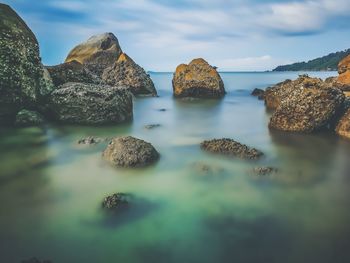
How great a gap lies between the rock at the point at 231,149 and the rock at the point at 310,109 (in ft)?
10.5

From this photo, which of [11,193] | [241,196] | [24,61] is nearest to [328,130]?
[241,196]

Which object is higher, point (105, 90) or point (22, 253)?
point (105, 90)

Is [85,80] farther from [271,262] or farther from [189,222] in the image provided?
[271,262]

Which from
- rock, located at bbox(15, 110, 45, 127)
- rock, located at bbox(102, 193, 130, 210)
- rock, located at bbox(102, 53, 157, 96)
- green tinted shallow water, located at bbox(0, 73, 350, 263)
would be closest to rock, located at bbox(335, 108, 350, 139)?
green tinted shallow water, located at bbox(0, 73, 350, 263)

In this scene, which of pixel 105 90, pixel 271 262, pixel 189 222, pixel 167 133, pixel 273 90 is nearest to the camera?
pixel 271 262

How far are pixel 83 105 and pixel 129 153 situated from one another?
4801 millimetres

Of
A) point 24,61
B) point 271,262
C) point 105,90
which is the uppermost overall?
point 24,61

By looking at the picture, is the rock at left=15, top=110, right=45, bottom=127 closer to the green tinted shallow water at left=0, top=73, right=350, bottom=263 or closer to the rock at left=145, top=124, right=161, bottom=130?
the green tinted shallow water at left=0, top=73, right=350, bottom=263

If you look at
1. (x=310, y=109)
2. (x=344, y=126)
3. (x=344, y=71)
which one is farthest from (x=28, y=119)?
(x=344, y=71)

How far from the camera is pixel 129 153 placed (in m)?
6.85

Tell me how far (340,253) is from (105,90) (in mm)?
9178

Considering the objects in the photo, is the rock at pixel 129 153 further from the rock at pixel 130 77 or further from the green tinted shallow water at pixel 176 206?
the rock at pixel 130 77

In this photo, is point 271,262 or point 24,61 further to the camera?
point 24,61

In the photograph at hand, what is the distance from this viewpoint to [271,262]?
12.3ft
